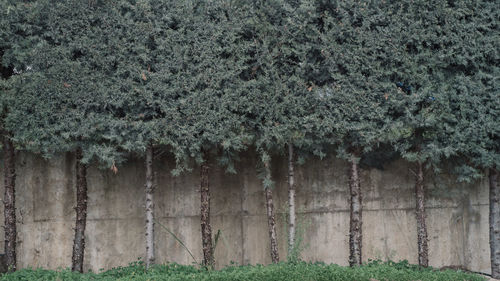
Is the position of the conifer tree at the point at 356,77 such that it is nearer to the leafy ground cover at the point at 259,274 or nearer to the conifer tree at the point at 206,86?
the leafy ground cover at the point at 259,274

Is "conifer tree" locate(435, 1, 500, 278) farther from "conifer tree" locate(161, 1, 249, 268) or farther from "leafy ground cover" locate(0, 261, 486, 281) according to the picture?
"conifer tree" locate(161, 1, 249, 268)

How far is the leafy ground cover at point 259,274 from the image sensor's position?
22.8 ft

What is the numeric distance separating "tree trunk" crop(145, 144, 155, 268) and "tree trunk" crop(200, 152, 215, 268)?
2.73 ft

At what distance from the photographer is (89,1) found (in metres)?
8.02

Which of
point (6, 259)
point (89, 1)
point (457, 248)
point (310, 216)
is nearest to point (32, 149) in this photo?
point (6, 259)

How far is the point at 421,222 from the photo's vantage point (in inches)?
341

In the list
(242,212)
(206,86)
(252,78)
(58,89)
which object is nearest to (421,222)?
(242,212)

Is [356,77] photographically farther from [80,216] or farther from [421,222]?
[80,216]

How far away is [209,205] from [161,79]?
2.26 metres

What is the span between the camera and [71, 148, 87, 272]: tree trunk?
8.22m

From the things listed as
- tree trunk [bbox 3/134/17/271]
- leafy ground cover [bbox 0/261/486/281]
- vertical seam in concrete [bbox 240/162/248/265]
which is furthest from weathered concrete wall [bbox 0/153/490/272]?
leafy ground cover [bbox 0/261/486/281]

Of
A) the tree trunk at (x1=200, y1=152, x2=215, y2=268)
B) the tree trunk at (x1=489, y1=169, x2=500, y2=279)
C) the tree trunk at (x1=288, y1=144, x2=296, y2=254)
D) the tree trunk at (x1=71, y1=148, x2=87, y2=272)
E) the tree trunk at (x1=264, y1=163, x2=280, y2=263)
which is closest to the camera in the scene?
the tree trunk at (x1=71, y1=148, x2=87, y2=272)

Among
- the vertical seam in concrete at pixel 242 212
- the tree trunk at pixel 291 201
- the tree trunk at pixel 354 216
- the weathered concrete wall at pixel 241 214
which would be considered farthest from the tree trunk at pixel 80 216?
the tree trunk at pixel 354 216

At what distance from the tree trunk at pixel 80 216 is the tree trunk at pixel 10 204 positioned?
95cm
